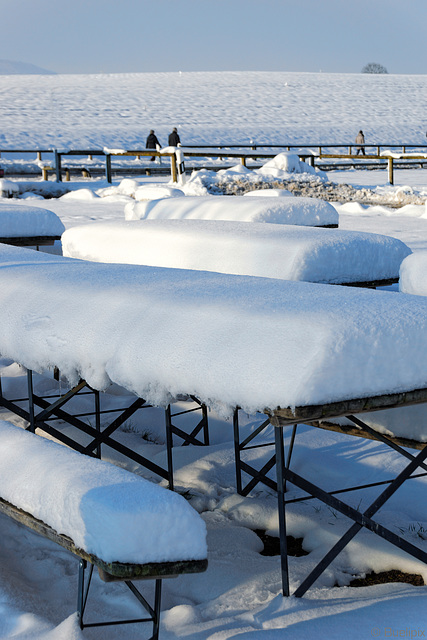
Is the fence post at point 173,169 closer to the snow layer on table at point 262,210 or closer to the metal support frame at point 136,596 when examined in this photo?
the snow layer on table at point 262,210

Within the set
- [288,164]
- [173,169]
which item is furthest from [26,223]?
[288,164]

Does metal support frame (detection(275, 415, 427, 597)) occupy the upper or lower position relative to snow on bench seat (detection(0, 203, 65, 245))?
lower

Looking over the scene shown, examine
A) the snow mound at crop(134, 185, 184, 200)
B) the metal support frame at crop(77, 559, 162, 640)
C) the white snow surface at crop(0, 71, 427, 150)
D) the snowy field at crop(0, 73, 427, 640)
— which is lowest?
the snowy field at crop(0, 73, 427, 640)

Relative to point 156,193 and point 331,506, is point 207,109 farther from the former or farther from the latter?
point 331,506

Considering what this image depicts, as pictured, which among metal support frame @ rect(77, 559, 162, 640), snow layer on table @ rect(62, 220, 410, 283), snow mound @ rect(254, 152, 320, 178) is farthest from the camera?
snow mound @ rect(254, 152, 320, 178)

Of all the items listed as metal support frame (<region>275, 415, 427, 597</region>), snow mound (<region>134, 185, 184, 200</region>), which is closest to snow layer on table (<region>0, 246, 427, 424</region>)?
metal support frame (<region>275, 415, 427, 597</region>)

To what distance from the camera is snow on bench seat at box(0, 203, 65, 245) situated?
757 centimetres

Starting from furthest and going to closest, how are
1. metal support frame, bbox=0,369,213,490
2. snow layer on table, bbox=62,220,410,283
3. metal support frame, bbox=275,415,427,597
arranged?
snow layer on table, bbox=62,220,410,283 → metal support frame, bbox=0,369,213,490 → metal support frame, bbox=275,415,427,597

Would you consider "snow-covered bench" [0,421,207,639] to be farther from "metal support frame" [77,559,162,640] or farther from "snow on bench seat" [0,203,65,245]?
"snow on bench seat" [0,203,65,245]

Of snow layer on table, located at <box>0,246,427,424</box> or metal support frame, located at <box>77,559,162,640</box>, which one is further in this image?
metal support frame, located at <box>77,559,162,640</box>

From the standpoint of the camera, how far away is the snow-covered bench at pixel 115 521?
2.54 metres

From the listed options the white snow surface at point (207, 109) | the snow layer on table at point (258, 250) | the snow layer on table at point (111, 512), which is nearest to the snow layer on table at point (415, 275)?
the snow layer on table at point (258, 250)

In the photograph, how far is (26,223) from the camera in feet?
25.2

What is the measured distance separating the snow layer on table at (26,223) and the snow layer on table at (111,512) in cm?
495
